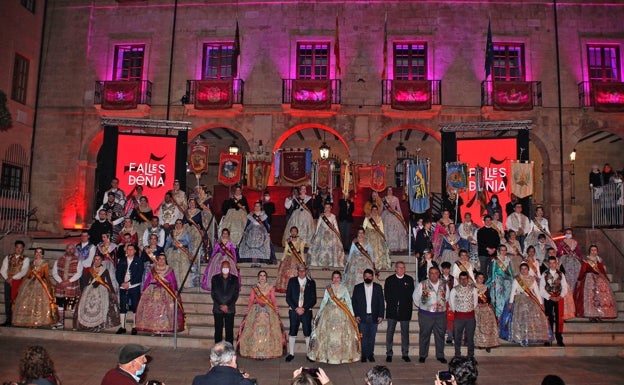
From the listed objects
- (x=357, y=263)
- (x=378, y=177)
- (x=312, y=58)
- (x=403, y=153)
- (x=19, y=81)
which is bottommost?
(x=357, y=263)

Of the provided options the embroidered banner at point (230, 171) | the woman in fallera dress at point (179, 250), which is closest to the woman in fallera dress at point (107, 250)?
the woman in fallera dress at point (179, 250)

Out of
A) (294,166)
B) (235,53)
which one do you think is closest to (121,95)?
(235,53)

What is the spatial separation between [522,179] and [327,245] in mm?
6001

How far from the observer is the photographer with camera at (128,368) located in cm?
366

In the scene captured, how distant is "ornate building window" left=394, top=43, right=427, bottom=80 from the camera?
1959 centimetres

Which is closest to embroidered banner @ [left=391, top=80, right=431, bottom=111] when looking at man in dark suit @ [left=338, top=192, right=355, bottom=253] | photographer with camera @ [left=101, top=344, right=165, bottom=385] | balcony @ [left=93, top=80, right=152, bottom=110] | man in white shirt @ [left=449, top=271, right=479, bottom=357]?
man in dark suit @ [left=338, top=192, right=355, bottom=253]

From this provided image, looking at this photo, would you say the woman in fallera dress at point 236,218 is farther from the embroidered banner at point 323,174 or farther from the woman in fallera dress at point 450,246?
the woman in fallera dress at point 450,246

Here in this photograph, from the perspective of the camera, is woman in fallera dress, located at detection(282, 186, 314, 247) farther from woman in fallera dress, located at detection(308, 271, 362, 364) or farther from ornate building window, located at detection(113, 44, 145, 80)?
ornate building window, located at detection(113, 44, 145, 80)

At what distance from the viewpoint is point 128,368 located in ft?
12.4

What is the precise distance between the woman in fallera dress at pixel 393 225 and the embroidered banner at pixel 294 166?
2938mm

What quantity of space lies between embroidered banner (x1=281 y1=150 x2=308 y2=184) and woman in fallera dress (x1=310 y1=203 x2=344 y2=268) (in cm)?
317

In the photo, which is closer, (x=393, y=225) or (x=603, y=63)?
(x=393, y=225)

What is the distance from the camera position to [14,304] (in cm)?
973

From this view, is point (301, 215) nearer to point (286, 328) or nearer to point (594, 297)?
point (286, 328)
